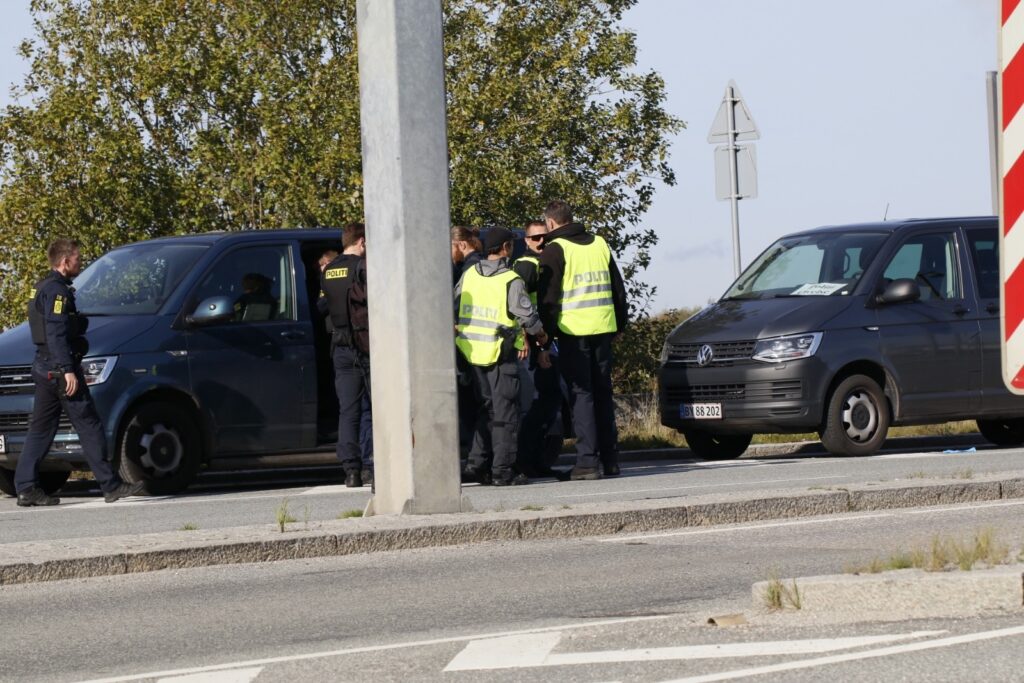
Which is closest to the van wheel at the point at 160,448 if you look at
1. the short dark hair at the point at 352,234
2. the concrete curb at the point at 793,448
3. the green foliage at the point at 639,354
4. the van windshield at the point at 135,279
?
the van windshield at the point at 135,279

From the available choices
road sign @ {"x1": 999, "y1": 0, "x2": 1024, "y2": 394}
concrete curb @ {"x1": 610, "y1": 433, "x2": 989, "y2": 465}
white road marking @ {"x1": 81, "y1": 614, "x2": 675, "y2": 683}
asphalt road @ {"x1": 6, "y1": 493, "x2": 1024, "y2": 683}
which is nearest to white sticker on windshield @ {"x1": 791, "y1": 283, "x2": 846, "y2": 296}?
concrete curb @ {"x1": 610, "y1": 433, "x2": 989, "y2": 465}

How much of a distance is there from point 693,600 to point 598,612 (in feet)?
1.63

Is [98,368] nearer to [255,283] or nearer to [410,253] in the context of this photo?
[255,283]

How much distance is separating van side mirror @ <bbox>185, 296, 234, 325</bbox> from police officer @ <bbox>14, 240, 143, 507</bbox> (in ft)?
3.32

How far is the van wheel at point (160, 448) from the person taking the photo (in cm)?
1320

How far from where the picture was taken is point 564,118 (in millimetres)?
21484

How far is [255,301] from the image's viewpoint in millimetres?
14008

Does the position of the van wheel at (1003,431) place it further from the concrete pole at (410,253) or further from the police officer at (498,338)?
the concrete pole at (410,253)

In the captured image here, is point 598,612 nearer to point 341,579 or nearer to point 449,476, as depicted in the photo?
point 341,579

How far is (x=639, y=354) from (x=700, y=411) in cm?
677

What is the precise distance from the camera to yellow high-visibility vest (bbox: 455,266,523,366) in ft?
43.1

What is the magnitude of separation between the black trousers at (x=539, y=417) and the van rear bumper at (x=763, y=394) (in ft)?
6.00

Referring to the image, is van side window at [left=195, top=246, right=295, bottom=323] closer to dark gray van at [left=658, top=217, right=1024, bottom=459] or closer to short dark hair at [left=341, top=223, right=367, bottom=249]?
short dark hair at [left=341, top=223, right=367, bottom=249]

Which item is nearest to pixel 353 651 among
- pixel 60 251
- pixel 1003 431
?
pixel 60 251
